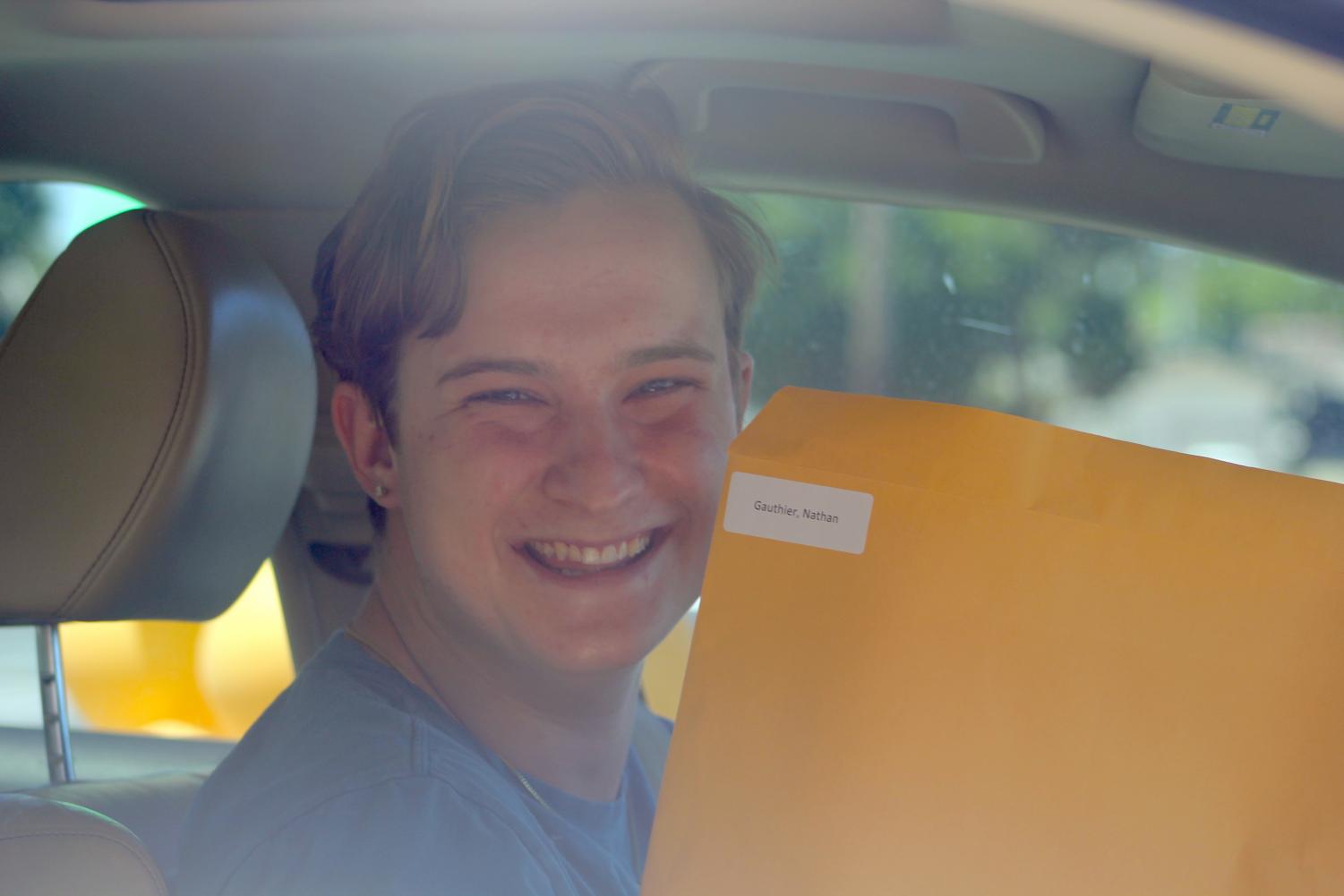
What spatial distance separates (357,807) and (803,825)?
43 centimetres

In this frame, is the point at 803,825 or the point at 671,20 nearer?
the point at 803,825

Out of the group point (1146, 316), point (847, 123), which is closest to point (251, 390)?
point (847, 123)

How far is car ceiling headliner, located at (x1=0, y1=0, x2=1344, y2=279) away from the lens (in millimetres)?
1247

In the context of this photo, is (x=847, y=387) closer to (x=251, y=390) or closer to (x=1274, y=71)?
(x=251, y=390)

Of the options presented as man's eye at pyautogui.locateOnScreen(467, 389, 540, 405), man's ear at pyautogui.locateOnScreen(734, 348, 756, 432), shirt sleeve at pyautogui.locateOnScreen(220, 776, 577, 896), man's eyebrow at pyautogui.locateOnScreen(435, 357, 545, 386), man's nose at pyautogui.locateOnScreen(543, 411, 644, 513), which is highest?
man's ear at pyautogui.locateOnScreen(734, 348, 756, 432)

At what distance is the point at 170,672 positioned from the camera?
2400mm

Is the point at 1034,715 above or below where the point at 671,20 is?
below

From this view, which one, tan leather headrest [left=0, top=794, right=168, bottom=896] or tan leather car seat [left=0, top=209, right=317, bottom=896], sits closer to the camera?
tan leather headrest [left=0, top=794, right=168, bottom=896]

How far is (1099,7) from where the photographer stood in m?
0.72

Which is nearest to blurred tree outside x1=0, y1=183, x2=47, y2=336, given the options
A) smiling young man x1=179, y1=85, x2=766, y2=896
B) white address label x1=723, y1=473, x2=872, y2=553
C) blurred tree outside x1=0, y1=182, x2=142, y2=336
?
blurred tree outside x1=0, y1=182, x2=142, y2=336

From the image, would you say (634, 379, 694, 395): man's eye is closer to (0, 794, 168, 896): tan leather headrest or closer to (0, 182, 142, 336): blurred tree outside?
(0, 794, 168, 896): tan leather headrest

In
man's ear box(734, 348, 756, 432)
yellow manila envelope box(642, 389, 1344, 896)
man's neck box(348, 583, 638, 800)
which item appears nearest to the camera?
yellow manila envelope box(642, 389, 1344, 896)

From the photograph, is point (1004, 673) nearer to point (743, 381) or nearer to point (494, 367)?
point (494, 367)

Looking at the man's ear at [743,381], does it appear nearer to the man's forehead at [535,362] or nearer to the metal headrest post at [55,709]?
the man's forehead at [535,362]
